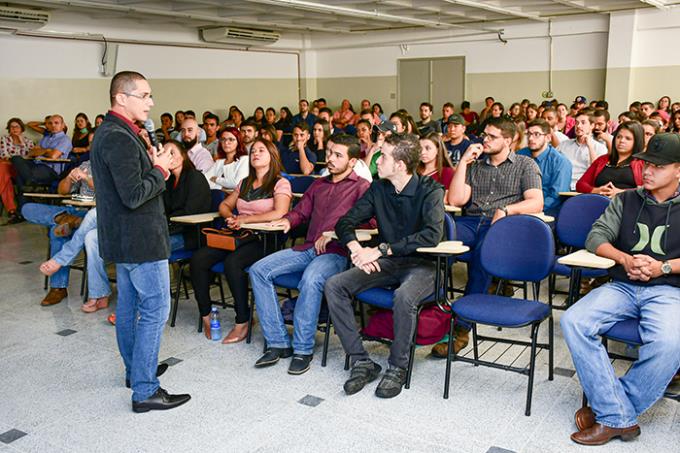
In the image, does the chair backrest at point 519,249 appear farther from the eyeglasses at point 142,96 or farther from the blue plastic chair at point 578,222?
the eyeglasses at point 142,96

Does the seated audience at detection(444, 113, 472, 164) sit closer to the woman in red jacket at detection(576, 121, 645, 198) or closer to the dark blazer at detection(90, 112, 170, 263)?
the woman in red jacket at detection(576, 121, 645, 198)

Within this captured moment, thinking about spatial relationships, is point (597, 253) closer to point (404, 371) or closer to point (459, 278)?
point (404, 371)

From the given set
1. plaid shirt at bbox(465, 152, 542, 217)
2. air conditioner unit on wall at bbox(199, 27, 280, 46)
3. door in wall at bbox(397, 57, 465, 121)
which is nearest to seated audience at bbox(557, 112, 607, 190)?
plaid shirt at bbox(465, 152, 542, 217)

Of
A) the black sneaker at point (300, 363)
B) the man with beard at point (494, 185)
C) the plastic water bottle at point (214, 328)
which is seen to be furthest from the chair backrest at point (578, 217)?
the plastic water bottle at point (214, 328)

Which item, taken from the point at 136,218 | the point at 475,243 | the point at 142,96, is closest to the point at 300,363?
the point at 136,218

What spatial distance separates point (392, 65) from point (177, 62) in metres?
4.71

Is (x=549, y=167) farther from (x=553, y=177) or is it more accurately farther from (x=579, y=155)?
(x=579, y=155)

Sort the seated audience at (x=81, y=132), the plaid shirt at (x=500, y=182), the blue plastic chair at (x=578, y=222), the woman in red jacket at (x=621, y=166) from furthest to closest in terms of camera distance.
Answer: the seated audience at (x=81, y=132) → the woman in red jacket at (x=621, y=166) → the plaid shirt at (x=500, y=182) → the blue plastic chair at (x=578, y=222)

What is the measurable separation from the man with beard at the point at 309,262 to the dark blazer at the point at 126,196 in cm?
87

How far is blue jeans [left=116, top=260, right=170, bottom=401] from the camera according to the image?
2979mm

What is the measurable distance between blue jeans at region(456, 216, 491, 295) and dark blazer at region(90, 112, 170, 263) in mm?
1757

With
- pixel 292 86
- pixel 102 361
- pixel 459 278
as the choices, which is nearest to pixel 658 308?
pixel 459 278

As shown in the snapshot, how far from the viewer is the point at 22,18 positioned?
1001 centimetres

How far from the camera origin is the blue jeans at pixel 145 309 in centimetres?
298
